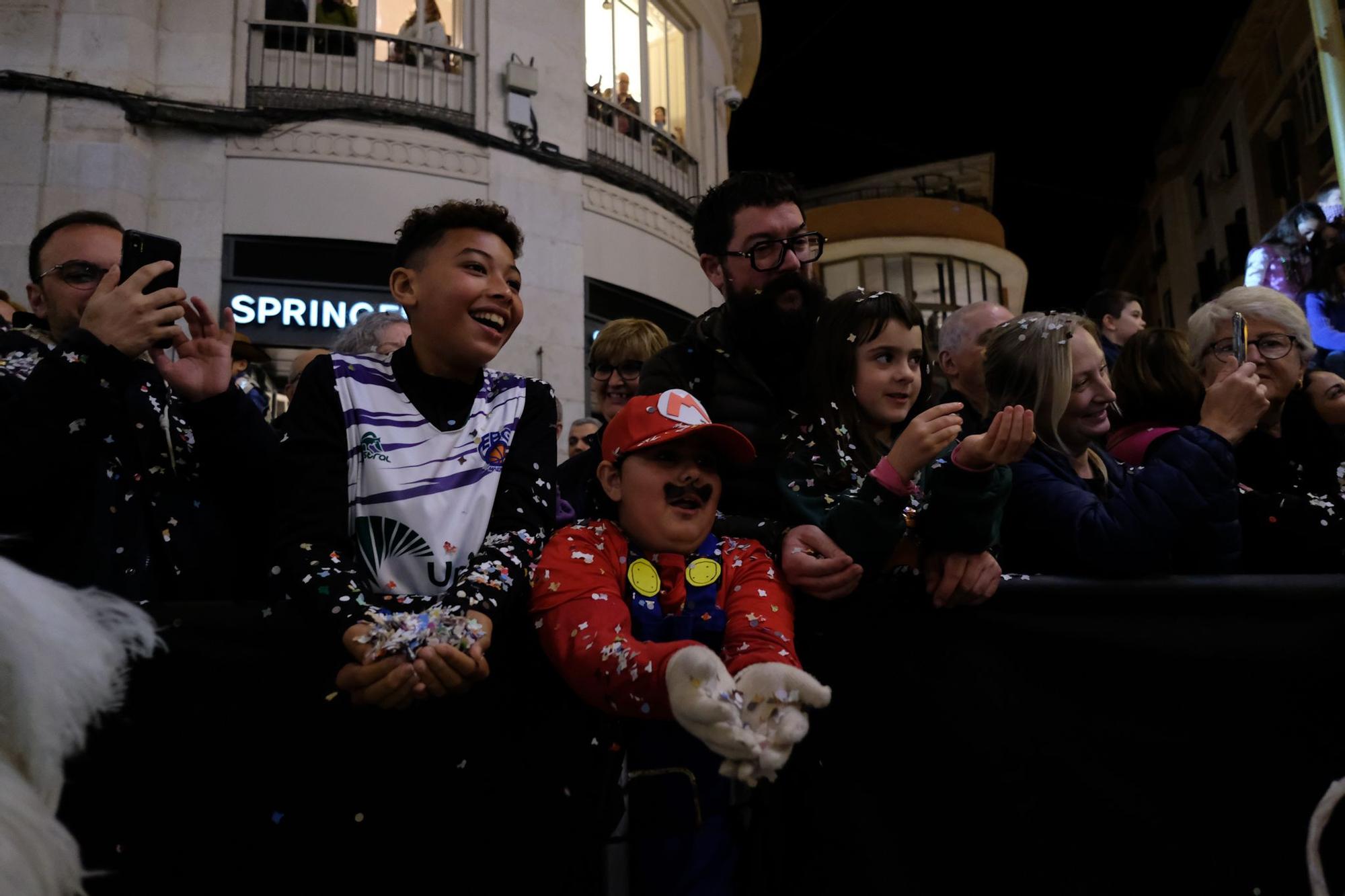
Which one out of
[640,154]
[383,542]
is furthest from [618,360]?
[640,154]

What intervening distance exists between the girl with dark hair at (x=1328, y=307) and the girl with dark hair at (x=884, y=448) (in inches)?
A: 127

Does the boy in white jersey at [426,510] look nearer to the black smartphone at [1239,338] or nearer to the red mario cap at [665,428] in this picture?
the red mario cap at [665,428]

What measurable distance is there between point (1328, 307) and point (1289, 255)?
105cm

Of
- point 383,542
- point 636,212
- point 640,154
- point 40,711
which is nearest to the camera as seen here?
point 40,711

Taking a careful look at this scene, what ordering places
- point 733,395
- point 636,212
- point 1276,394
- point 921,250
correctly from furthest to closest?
point 921,250 < point 636,212 < point 1276,394 < point 733,395

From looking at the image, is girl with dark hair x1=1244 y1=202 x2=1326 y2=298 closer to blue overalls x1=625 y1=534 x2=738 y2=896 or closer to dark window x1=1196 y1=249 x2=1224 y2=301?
blue overalls x1=625 y1=534 x2=738 y2=896

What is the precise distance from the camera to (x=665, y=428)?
2.27 m

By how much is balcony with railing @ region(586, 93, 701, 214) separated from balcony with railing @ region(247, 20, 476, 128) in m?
1.94

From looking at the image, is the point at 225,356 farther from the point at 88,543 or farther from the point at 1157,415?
the point at 1157,415

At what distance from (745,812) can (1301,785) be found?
1.35m

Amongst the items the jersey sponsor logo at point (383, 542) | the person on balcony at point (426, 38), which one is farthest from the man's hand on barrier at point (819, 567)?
the person on balcony at point (426, 38)

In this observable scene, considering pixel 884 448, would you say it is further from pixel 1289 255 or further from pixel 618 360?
pixel 1289 255

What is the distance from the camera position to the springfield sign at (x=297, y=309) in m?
10.6

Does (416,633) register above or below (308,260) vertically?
below
